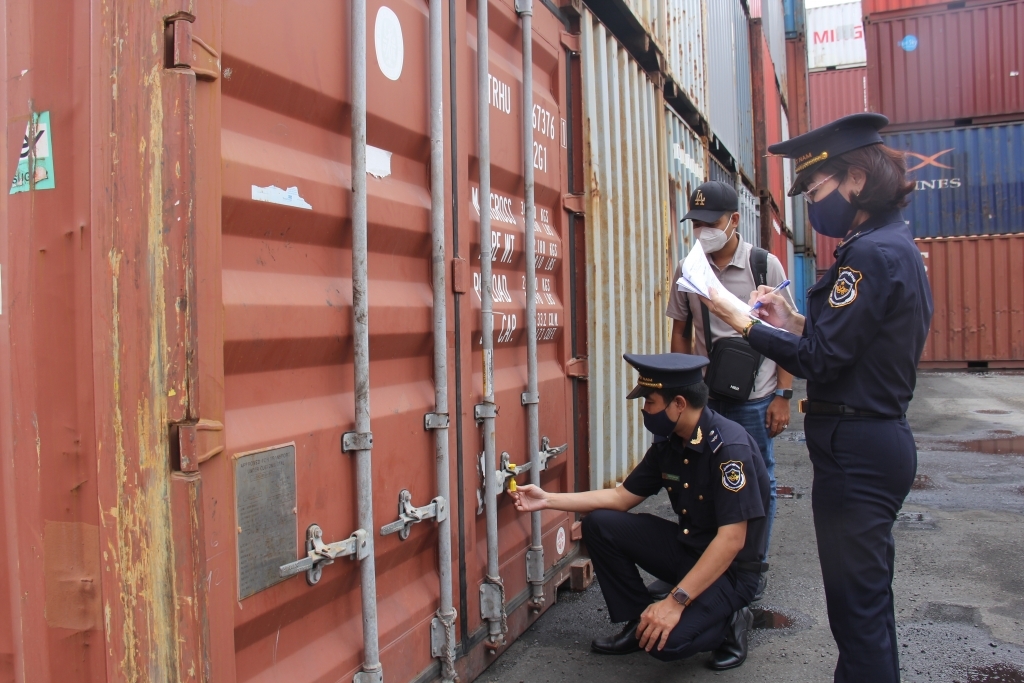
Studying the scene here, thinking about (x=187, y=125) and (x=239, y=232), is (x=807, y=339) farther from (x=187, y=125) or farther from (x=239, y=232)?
(x=187, y=125)

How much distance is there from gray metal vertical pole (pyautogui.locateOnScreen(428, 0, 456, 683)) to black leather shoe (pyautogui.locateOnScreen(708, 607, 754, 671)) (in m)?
1.03

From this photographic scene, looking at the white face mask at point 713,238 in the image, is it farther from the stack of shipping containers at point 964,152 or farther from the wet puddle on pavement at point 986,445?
the stack of shipping containers at point 964,152

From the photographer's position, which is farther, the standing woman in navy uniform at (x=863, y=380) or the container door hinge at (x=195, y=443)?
the standing woman in navy uniform at (x=863, y=380)

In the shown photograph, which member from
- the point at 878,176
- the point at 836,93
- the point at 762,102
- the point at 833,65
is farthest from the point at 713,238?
the point at 833,65

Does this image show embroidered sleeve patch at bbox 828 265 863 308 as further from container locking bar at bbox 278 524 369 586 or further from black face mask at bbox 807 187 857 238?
container locking bar at bbox 278 524 369 586

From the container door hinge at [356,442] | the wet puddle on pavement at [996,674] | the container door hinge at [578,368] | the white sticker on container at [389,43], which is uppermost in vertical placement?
the white sticker on container at [389,43]

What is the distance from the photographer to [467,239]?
2.61 metres

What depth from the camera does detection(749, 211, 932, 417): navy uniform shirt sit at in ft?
6.78

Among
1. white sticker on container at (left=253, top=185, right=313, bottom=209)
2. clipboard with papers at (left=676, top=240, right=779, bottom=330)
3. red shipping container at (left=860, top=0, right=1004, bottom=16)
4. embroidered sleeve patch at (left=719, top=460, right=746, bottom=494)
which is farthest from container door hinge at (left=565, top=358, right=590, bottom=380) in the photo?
red shipping container at (left=860, top=0, right=1004, bottom=16)

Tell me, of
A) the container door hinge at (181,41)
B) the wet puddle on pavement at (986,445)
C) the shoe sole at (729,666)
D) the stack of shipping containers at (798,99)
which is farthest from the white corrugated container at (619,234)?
the stack of shipping containers at (798,99)

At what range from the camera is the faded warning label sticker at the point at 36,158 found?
1.61 metres

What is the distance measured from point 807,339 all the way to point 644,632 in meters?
1.12

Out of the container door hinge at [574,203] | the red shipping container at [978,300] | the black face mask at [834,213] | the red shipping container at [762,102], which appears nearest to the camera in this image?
the black face mask at [834,213]

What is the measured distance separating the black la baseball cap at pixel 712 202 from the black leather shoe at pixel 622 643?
165cm
